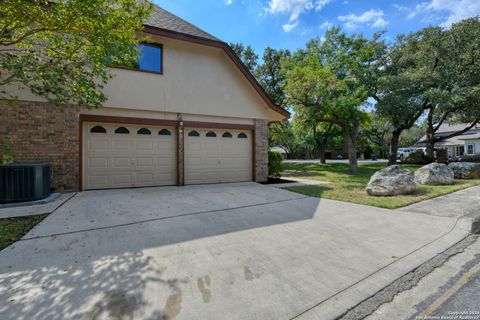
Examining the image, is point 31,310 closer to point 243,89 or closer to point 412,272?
point 412,272

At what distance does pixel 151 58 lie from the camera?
347 inches

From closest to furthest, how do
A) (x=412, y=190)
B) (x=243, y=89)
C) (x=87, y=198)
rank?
(x=87, y=198), (x=412, y=190), (x=243, y=89)

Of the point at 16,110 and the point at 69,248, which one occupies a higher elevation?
the point at 16,110

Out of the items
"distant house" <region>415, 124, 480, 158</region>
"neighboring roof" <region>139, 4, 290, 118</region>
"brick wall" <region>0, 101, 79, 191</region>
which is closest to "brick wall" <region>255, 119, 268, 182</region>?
"neighboring roof" <region>139, 4, 290, 118</region>

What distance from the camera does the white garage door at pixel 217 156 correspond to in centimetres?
968

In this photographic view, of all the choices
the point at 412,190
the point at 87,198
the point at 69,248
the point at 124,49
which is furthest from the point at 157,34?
the point at 412,190

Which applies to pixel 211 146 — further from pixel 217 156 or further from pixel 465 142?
pixel 465 142

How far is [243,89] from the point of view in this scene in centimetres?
1055

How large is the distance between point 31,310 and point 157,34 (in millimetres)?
8622

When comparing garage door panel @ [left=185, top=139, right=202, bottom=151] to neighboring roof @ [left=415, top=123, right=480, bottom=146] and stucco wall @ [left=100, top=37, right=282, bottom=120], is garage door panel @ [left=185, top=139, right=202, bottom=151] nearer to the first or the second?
stucco wall @ [left=100, top=37, right=282, bottom=120]

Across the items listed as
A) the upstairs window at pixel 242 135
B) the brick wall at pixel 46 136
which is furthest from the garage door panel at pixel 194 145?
the brick wall at pixel 46 136

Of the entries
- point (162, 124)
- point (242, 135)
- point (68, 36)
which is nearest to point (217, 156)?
point (242, 135)

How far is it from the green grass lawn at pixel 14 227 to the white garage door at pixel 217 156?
5.24 metres

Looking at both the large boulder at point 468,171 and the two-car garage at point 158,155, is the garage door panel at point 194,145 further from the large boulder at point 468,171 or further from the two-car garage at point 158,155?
the large boulder at point 468,171
